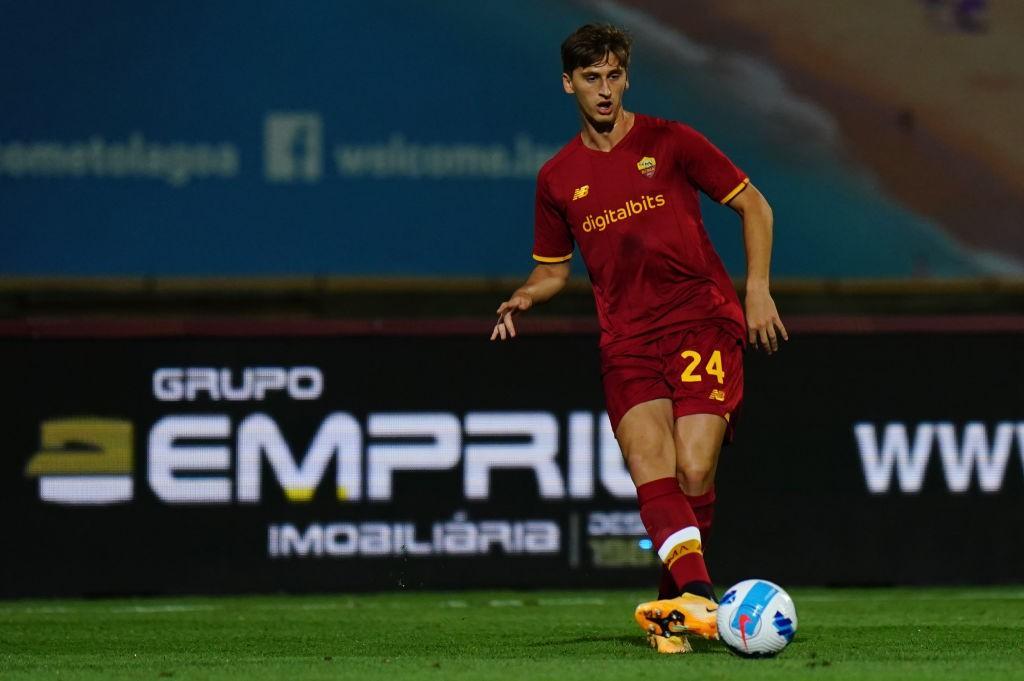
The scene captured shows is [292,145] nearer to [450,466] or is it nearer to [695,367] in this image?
[450,466]

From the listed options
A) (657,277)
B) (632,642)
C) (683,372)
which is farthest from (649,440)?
(632,642)

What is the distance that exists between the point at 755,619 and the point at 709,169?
1562mm

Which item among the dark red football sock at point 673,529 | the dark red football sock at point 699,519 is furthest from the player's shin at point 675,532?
the dark red football sock at point 699,519

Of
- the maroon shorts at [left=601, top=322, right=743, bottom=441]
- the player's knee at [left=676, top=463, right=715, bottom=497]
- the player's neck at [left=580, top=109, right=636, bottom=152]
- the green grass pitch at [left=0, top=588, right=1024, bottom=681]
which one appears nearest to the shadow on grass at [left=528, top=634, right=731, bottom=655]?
the green grass pitch at [left=0, top=588, right=1024, bottom=681]

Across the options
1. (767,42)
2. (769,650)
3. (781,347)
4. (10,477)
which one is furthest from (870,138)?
(769,650)

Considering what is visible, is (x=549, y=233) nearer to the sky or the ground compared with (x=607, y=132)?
nearer to the ground

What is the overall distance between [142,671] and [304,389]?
3997 millimetres

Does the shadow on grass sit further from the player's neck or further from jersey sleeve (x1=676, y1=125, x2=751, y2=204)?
the player's neck

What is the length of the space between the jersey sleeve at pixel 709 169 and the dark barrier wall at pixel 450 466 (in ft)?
12.1

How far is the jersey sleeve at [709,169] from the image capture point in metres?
6.81

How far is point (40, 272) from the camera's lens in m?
11.6

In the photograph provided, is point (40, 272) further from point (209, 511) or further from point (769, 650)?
point (769, 650)

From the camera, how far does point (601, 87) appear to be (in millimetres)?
6762

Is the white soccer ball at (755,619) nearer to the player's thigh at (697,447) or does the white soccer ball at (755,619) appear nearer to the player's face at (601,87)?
the player's thigh at (697,447)
